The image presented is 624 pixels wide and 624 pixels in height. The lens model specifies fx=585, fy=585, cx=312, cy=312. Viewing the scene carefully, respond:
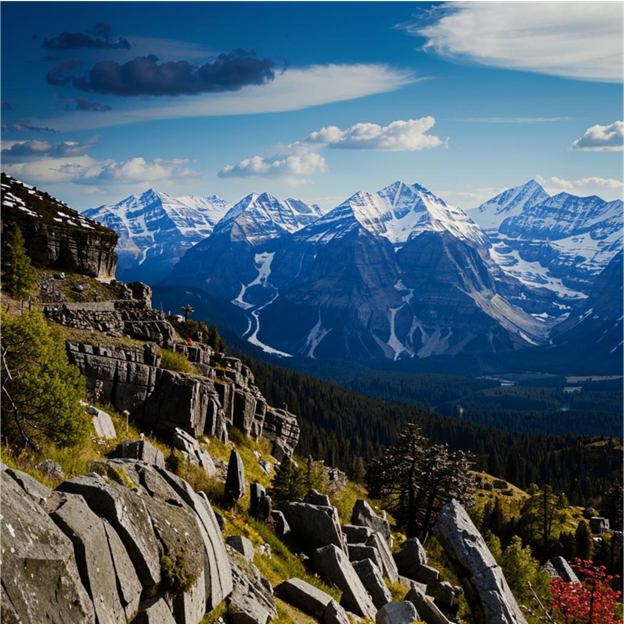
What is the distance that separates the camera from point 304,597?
21.2 m

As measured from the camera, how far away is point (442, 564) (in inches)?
1816

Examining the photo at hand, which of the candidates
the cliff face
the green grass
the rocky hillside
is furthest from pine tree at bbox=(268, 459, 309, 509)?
the cliff face

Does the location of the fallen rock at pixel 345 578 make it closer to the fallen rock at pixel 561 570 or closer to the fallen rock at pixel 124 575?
the fallen rock at pixel 124 575

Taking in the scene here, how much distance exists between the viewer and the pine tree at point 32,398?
86.5 ft

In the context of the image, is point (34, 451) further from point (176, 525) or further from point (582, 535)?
point (582, 535)

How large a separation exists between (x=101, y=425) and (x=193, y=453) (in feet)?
21.9

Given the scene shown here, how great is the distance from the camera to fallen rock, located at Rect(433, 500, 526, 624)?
94.7ft

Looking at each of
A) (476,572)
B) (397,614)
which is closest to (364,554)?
(476,572)

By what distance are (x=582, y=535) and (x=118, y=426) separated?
3146 inches

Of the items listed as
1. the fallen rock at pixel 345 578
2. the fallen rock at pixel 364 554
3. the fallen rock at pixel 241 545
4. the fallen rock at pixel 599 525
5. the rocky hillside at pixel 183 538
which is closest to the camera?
the rocky hillside at pixel 183 538

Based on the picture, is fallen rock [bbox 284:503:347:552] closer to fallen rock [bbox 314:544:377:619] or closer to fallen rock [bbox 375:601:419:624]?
fallen rock [bbox 314:544:377:619]

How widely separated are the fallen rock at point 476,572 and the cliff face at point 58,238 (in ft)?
270

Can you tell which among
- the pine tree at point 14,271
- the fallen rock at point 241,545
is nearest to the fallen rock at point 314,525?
the fallen rock at point 241,545

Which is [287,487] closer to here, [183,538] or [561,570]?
[183,538]
